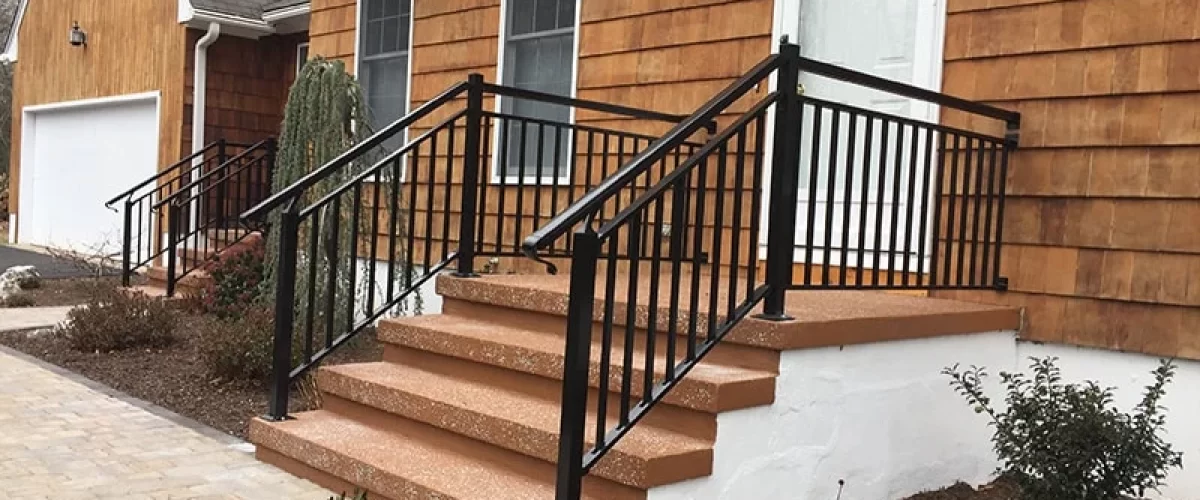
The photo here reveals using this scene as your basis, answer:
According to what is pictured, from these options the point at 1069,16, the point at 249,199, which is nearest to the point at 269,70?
the point at 249,199

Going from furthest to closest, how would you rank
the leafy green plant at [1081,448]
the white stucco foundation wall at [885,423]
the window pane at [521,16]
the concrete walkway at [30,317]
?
1. the concrete walkway at [30,317]
2. the window pane at [521,16]
3. the white stucco foundation wall at [885,423]
4. the leafy green plant at [1081,448]

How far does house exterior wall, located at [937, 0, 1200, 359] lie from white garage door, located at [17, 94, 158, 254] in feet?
33.1

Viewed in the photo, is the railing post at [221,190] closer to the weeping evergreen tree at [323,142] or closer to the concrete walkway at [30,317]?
the concrete walkway at [30,317]

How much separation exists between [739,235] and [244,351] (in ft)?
9.74

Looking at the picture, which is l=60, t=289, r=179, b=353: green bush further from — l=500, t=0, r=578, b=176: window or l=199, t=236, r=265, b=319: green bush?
l=500, t=0, r=578, b=176: window

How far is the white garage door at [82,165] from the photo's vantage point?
12234mm

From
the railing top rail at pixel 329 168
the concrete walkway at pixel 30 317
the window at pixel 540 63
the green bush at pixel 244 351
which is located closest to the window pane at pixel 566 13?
the window at pixel 540 63

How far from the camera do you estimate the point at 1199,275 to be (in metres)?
3.78

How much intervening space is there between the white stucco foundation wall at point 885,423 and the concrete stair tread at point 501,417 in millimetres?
90

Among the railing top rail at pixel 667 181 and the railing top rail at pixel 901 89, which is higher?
the railing top rail at pixel 901 89

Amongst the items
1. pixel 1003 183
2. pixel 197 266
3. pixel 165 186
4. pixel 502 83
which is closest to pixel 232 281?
pixel 197 266

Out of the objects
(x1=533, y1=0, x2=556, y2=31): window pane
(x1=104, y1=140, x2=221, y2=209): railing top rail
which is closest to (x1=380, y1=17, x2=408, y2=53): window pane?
(x1=533, y1=0, x2=556, y2=31): window pane

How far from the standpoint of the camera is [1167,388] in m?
3.88

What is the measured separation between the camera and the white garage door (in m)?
12.2
